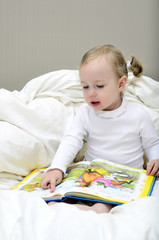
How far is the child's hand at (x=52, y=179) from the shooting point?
915mm

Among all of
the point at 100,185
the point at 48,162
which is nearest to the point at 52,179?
the point at 100,185

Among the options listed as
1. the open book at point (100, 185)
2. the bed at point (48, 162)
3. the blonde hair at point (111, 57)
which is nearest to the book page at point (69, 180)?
the open book at point (100, 185)

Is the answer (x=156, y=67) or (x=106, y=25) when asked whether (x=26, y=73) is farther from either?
(x=156, y=67)

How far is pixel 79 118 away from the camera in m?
1.17

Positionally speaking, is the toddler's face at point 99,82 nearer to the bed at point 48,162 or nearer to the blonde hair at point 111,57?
the blonde hair at point 111,57

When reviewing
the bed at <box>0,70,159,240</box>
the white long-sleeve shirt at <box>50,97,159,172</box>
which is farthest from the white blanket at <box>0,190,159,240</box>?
the white long-sleeve shirt at <box>50,97,159,172</box>

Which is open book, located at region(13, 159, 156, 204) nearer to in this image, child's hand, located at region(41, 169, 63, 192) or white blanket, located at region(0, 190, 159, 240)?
child's hand, located at region(41, 169, 63, 192)

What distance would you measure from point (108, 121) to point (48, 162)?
30 cm

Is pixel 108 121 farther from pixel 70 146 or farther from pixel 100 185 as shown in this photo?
pixel 100 185

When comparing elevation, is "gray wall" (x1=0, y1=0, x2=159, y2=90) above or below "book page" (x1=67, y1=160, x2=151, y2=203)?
above

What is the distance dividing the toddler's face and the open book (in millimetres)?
217

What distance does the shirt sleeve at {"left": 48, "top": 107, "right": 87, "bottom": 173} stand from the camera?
102 cm

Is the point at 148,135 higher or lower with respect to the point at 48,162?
higher

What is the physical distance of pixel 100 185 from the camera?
862 millimetres
